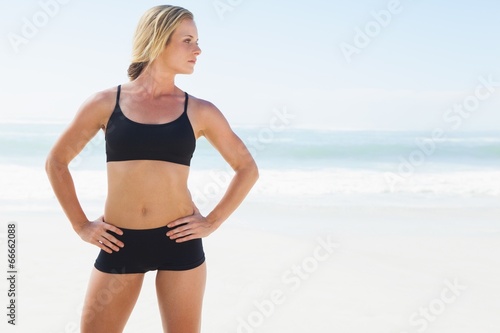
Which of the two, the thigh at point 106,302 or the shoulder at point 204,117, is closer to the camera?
the thigh at point 106,302

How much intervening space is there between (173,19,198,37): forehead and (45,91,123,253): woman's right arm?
1.29 ft

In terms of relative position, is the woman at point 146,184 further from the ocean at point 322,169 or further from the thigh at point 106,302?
the ocean at point 322,169

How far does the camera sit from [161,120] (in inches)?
106

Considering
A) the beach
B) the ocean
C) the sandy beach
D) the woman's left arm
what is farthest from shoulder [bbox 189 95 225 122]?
the ocean

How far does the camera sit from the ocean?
522 inches

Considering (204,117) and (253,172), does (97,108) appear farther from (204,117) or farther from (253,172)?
(253,172)

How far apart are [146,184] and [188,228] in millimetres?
268

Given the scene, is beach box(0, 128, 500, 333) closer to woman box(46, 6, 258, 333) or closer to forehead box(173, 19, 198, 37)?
woman box(46, 6, 258, 333)

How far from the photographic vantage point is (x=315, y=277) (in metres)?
6.46

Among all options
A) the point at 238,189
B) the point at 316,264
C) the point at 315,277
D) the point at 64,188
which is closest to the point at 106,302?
the point at 64,188

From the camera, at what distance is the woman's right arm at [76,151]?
8.74 feet

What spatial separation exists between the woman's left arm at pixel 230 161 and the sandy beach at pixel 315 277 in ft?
7.98

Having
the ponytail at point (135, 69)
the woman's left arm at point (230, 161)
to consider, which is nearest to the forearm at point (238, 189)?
the woman's left arm at point (230, 161)

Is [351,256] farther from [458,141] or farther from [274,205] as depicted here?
[458,141]
